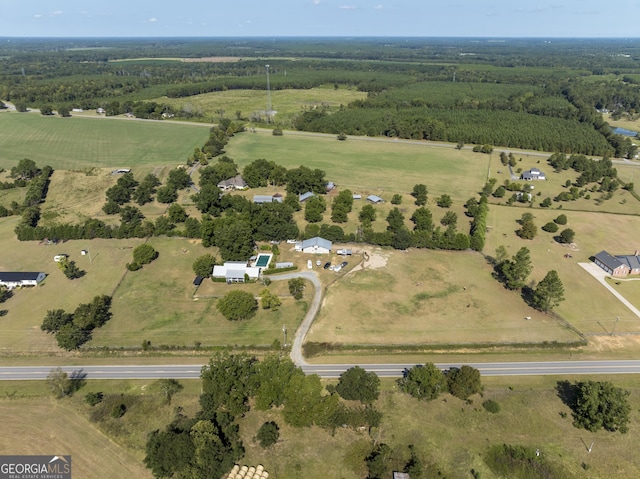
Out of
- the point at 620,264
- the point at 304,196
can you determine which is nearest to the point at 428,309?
the point at 620,264

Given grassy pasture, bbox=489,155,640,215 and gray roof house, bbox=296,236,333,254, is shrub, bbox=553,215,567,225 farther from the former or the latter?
gray roof house, bbox=296,236,333,254

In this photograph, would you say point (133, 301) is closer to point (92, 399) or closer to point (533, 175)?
point (92, 399)

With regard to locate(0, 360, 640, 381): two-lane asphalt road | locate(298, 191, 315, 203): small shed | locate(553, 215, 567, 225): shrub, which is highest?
locate(298, 191, 315, 203): small shed

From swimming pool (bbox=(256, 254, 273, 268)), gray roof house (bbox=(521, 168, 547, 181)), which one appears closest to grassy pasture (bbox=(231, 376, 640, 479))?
swimming pool (bbox=(256, 254, 273, 268))

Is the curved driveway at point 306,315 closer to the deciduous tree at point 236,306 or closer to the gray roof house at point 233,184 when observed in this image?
the deciduous tree at point 236,306

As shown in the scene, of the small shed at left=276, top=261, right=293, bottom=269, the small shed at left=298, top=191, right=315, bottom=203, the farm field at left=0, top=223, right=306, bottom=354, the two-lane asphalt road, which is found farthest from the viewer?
the small shed at left=298, top=191, right=315, bottom=203

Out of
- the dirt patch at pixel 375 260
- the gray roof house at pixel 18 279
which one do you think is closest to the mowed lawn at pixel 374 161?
the dirt patch at pixel 375 260
